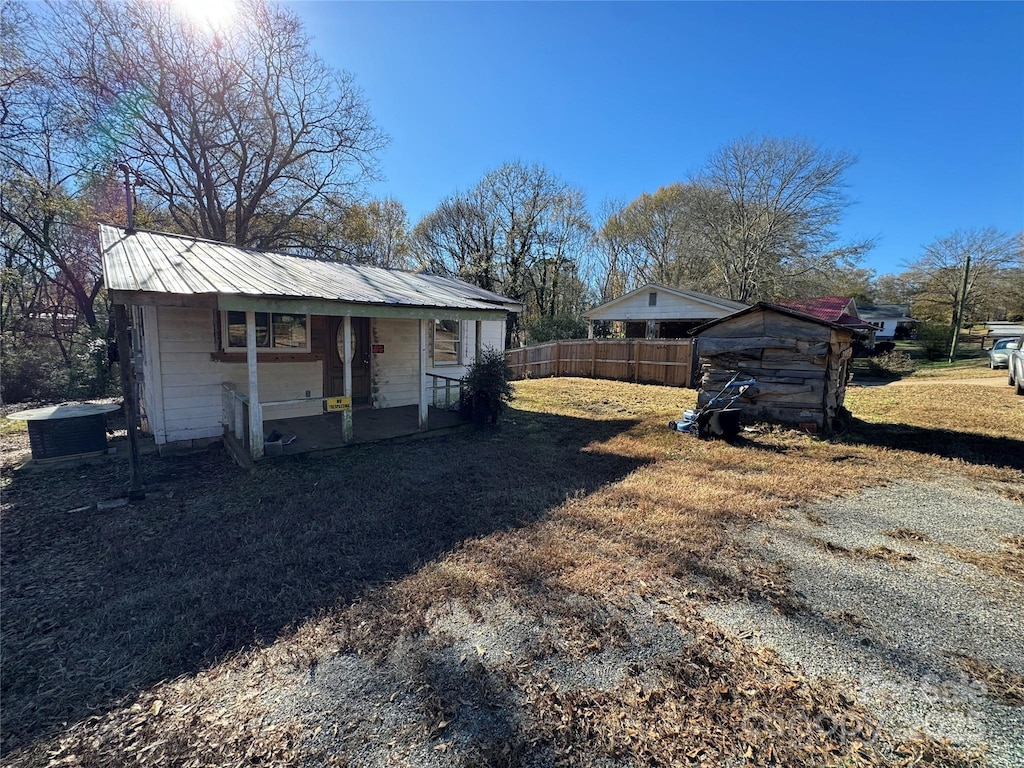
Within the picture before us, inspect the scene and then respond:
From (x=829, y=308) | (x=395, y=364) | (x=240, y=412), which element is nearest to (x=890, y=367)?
(x=829, y=308)

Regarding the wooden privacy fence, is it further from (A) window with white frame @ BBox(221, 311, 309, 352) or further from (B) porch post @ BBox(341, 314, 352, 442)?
(B) porch post @ BBox(341, 314, 352, 442)

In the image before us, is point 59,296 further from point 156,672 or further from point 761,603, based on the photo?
point 761,603

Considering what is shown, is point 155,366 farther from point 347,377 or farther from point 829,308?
point 829,308

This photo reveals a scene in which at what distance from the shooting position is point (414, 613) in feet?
9.45

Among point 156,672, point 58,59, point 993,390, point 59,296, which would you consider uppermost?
point 58,59

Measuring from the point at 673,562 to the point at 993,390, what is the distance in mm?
15046

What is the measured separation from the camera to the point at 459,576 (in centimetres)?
331

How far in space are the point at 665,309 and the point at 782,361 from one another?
12.0 metres

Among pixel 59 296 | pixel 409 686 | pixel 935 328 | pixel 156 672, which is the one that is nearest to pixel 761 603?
pixel 409 686

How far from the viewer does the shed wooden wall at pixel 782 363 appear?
758 cm

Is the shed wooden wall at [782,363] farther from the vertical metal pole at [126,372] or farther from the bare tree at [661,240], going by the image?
the bare tree at [661,240]

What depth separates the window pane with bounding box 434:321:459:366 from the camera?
10.5 m

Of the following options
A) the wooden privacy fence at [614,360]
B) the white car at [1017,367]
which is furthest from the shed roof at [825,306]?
the wooden privacy fence at [614,360]

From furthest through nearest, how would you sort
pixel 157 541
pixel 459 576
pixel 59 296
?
pixel 59 296, pixel 157 541, pixel 459 576
